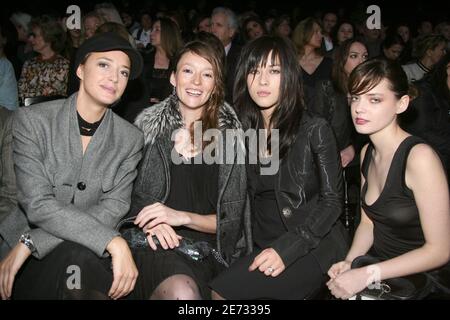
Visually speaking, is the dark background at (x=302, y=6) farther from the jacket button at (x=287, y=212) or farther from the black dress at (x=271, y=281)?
the black dress at (x=271, y=281)

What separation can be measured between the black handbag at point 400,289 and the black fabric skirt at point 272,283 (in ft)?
0.94

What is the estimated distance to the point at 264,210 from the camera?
8.72 ft

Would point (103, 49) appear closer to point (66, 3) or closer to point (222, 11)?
point (222, 11)

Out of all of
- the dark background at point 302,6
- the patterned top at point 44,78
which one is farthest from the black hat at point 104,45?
the dark background at point 302,6

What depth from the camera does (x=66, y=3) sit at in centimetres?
1071

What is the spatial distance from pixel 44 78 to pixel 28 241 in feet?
9.78

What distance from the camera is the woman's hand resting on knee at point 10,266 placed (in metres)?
2.19

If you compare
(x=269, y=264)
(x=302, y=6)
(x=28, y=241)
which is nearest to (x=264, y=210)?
(x=269, y=264)

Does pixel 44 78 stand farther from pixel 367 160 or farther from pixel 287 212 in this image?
pixel 367 160

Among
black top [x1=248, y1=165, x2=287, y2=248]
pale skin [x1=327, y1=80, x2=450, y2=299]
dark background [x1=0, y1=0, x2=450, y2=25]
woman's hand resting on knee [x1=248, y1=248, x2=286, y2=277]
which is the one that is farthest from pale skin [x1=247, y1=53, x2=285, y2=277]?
dark background [x1=0, y1=0, x2=450, y2=25]

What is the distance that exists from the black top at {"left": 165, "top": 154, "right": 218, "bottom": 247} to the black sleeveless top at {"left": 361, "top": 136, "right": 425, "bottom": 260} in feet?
2.94

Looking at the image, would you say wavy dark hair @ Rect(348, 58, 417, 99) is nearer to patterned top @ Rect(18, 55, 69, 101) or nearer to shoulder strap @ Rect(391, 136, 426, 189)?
shoulder strap @ Rect(391, 136, 426, 189)

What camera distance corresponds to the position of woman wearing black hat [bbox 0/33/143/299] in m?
2.19
